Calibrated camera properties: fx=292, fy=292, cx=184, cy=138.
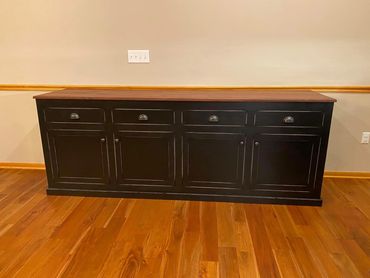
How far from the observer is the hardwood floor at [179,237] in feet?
5.75

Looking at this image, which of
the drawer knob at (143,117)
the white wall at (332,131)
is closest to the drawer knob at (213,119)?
the drawer knob at (143,117)

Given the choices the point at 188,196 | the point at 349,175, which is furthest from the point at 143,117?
the point at 349,175

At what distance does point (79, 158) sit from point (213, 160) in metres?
1.17

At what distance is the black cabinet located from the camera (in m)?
2.32

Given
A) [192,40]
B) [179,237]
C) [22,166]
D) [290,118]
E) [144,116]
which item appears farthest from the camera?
[22,166]

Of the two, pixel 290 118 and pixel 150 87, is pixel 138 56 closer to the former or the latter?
pixel 150 87

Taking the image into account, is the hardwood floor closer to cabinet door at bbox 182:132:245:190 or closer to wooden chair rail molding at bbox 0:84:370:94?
cabinet door at bbox 182:132:245:190

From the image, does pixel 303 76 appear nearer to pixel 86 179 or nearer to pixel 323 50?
pixel 323 50

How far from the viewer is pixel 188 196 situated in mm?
2551

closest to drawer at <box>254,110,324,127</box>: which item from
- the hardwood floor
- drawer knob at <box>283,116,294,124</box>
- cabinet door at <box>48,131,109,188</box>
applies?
drawer knob at <box>283,116,294,124</box>

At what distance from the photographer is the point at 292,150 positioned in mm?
2363

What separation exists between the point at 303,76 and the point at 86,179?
2.22 metres

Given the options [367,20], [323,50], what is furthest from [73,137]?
[367,20]

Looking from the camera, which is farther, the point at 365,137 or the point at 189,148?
the point at 365,137
